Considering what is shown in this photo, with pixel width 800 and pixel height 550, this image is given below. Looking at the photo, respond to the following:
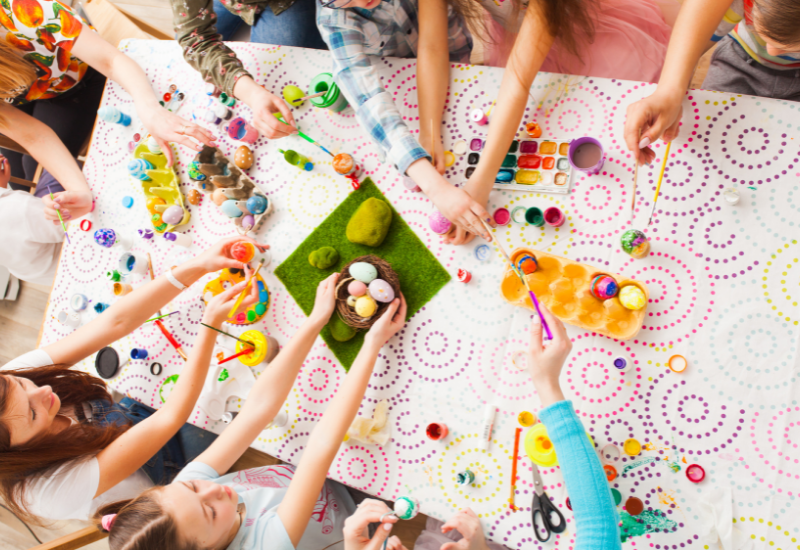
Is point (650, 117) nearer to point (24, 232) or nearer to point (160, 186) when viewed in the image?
point (160, 186)

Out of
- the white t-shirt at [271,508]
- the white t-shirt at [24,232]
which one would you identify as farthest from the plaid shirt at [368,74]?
the white t-shirt at [24,232]

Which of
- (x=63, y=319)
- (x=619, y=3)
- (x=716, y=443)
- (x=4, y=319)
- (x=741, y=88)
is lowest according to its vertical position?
(x=4, y=319)

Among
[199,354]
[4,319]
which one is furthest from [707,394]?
[4,319]

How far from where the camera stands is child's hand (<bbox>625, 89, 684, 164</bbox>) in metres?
0.87

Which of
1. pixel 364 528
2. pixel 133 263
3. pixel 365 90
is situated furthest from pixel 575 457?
pixel 133 263

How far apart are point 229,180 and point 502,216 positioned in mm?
769

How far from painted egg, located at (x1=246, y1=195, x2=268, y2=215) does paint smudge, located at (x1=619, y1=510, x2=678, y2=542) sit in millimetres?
1112

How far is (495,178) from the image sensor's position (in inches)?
41.0

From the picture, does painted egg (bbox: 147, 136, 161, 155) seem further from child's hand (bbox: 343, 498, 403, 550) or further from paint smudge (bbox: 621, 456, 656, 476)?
paint smudge (bbox: 621, 456, 656, 476)

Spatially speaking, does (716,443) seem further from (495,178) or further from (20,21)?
(20,21)

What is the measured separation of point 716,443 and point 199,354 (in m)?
1.17

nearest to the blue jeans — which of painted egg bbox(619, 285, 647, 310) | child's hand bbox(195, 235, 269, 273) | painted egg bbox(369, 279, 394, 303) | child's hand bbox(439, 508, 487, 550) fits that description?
child's hand bbox(195, 235, 269, 273)

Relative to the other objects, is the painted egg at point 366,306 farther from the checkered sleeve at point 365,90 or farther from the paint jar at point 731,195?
the paint jar at point 731,195

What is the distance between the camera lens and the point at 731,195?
877 millimetres
